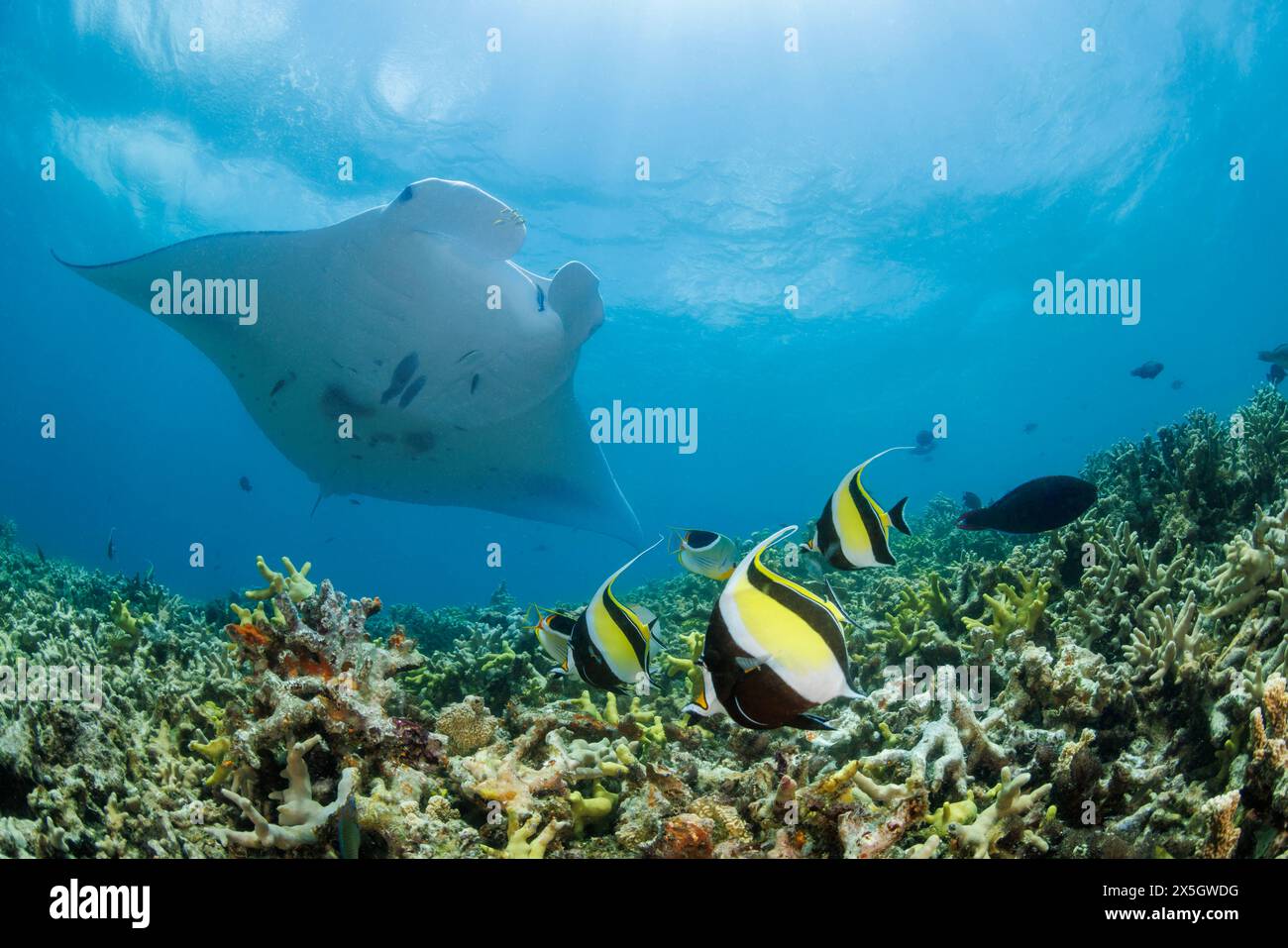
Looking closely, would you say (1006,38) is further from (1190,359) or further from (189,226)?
(1190,359)

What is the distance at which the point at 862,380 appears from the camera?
4794 centimetres

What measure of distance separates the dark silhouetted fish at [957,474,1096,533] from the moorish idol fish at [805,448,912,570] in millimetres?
1111

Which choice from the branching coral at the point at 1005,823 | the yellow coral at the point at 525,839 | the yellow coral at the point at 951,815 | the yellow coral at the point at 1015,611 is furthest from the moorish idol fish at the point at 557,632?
the yellow coral at the point at 1015,611

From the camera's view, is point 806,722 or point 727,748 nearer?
point 806,722

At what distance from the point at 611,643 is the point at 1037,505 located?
2.79m

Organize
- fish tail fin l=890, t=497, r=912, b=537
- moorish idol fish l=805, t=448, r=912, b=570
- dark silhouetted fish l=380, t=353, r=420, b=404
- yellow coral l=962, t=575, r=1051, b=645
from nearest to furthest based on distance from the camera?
moorish idol fish l=805, t=448, r=912, b=570, fish tail fin l=890, t=497, r=912, b=537, yellow coral l=962, t=575, r=1051, b=645, dark silhouetted fish l=380, t=353, r=420, b=404

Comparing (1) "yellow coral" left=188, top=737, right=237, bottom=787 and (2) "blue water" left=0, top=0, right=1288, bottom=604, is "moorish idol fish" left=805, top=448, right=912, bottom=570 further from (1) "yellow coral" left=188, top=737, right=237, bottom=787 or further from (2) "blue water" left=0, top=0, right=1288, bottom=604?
(2) "blue water" left=0, top=0, right=1288, bottom=604

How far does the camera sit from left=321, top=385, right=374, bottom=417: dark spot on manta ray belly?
25.0 ft

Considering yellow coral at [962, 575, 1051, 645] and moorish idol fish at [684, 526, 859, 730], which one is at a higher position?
moorish idol fish at [684, 526, 859, 730]

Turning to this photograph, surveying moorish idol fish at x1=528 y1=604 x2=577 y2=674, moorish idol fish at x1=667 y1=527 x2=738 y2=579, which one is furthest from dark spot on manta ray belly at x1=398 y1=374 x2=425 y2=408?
moorish idol fish at x1=528 y1=604 x2=577 y2=674

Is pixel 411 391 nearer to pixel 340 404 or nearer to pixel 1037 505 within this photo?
pixel 340 404

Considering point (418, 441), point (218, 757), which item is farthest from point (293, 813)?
point (418, 441)

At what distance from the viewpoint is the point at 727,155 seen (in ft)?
73.2

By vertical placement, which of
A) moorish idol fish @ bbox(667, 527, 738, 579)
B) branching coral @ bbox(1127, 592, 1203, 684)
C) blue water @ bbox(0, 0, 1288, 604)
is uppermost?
blue water @ bbox(0, 0, 1288, 604)
